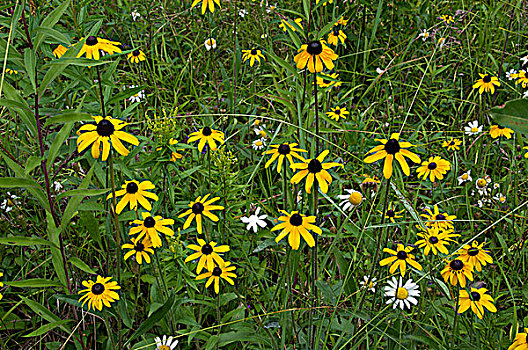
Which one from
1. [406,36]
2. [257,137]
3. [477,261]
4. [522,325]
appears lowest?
[522,325]

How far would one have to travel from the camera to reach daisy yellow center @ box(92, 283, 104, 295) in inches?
54.7

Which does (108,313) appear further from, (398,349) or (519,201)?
(519,201)

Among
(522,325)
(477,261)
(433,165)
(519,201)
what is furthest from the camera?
(519,201)

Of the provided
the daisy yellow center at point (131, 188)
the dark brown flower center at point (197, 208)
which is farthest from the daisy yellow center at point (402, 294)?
the daisy yellow center at point (131, 188)

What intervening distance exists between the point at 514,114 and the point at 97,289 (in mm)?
1181

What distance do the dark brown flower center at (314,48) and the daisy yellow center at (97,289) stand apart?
3.21 feet

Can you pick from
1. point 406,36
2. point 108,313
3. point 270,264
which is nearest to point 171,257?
point 108,313

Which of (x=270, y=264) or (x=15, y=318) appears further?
(x=270, y=264)

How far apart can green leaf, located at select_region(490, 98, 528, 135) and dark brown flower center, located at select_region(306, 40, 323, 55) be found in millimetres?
822

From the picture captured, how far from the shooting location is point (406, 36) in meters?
3.38

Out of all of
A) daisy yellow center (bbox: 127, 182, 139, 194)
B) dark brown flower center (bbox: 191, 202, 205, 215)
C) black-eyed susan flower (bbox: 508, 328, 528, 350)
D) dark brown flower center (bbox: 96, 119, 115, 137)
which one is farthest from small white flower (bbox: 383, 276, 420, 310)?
dark brown flower center (bbox: 96, 119, 115, 137)

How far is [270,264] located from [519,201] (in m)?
1.26

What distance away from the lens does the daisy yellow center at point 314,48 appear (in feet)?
4.91

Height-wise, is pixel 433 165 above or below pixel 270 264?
above
